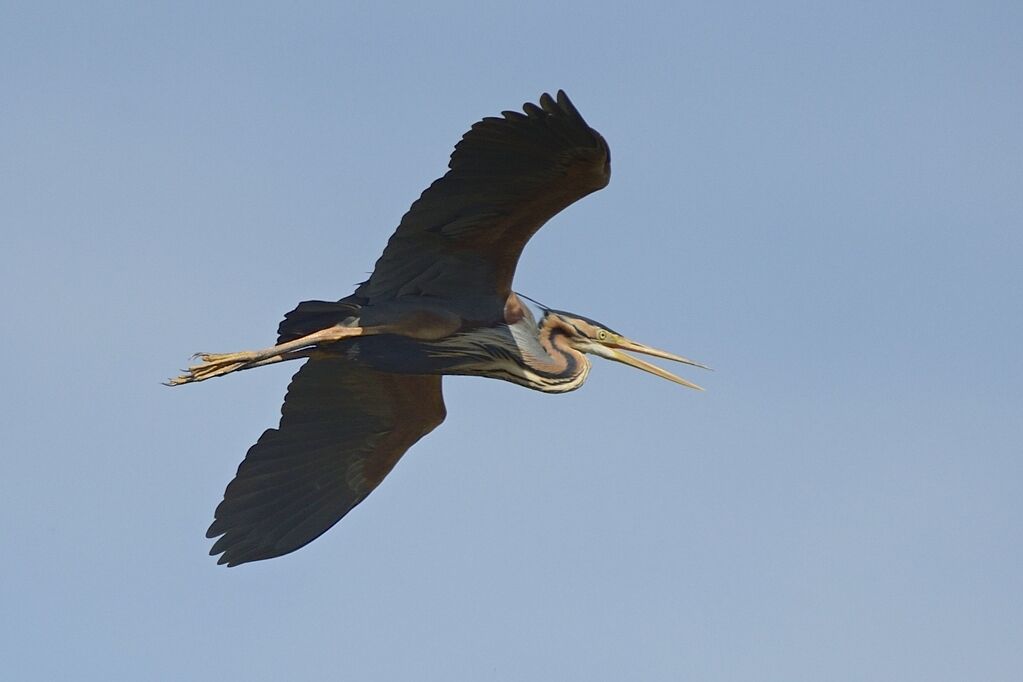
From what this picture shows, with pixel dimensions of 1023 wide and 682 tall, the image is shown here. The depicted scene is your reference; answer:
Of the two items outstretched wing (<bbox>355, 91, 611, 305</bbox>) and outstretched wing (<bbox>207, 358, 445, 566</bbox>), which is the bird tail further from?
outstretched wing (<bbox>207, 358, 445, 566</bbox>)

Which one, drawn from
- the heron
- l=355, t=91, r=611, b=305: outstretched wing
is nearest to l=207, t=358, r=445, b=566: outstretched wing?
the heron

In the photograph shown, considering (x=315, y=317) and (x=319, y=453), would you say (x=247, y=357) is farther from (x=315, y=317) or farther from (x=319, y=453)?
(x=319, y=453)

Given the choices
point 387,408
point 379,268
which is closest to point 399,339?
point 379,268

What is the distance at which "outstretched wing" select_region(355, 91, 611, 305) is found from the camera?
9766 mm

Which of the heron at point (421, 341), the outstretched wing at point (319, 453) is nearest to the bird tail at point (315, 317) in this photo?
the heron at point (421, 341)

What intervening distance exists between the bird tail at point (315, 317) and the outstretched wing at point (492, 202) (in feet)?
0.47

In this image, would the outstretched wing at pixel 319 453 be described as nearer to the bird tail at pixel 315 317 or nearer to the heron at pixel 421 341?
the heron at pixel 421 341

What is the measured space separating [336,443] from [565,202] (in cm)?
309

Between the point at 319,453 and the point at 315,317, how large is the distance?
1.49 m

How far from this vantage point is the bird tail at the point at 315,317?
11133 millimetres

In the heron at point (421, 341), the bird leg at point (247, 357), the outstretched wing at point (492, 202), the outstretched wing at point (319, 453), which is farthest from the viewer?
the outstretched wing at point (319, 453)

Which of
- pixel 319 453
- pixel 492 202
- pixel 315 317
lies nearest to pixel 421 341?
pixel 315 317

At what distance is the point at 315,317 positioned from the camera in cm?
1121

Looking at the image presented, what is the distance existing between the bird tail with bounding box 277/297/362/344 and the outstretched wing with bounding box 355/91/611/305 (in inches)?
5.7
